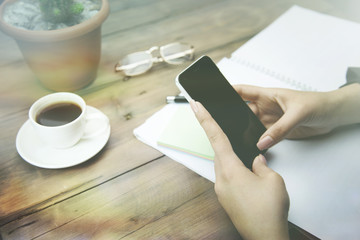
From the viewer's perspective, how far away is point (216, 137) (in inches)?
21.7

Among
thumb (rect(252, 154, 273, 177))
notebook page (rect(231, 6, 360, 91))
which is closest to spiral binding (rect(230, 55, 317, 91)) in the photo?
notebook page (rect(231, 6, 360, 91))

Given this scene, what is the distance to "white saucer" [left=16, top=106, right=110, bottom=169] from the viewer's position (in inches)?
24.8

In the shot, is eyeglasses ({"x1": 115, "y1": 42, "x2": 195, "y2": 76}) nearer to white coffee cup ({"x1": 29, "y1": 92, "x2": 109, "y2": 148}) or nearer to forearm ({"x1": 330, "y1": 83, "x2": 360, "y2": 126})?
white coffee cup ({"x1": 29, "y1": 92, "x2": 109, "y2": 148})

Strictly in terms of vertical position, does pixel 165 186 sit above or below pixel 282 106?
below

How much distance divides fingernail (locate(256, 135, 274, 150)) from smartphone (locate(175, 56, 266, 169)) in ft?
0.04

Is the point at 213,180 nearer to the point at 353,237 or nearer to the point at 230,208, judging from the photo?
the point at 230,208

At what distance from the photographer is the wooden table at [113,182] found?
562 mm

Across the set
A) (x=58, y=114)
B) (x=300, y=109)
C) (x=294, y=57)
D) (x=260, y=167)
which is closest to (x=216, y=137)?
(x=260, y=167)

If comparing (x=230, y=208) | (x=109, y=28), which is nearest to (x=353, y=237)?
(x=230, y=208)

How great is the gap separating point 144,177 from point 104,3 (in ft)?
1.32

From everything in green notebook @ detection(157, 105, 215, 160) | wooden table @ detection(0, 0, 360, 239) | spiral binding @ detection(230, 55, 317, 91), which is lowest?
wooden table @ detection(0, 0, 360, 239)

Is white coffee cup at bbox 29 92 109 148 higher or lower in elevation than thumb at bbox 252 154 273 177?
lower

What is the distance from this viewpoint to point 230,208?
1.73 ft

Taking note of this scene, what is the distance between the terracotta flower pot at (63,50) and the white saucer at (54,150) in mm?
132
